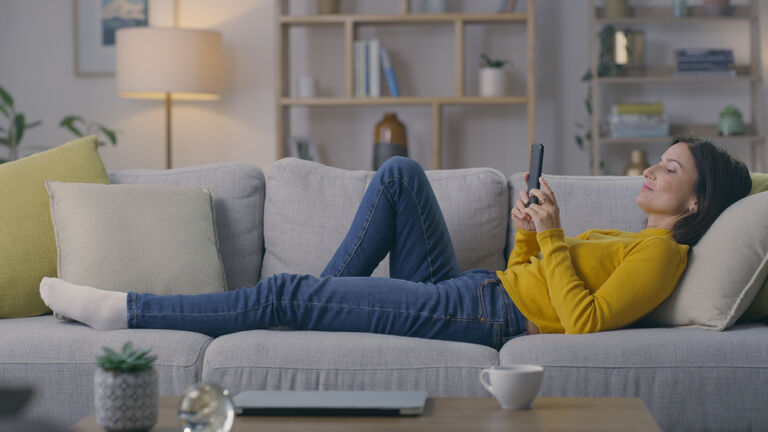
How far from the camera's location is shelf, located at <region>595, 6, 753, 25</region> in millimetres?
3879

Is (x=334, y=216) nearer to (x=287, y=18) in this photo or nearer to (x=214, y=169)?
(x=214, y=169)

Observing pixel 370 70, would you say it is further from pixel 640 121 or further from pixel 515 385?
pixel 515 385

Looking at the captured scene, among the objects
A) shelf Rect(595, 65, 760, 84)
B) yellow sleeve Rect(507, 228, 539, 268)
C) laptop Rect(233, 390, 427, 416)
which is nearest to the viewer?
laptop Rect(233, 390, 427, 416)

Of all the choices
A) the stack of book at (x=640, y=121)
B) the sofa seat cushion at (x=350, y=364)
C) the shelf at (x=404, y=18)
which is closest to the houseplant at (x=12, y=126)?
the shelf at (x=404, y=18)

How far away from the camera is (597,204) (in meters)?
2.28

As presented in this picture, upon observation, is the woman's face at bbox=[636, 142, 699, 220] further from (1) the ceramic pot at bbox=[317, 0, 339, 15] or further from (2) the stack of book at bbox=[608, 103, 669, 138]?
(1) the ceramic pot at bbox=[317, 0, 339, 15]

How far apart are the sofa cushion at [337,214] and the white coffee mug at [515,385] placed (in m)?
1.08

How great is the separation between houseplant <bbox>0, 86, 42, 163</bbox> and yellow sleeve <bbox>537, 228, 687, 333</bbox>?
2.96 meters

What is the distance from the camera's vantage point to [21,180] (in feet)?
7.32

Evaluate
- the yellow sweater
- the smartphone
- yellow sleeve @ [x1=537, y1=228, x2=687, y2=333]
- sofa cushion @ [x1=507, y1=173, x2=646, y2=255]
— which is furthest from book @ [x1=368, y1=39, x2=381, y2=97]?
yellow sleeve @ [x1=537, y1=228, x2=687, y2=333]

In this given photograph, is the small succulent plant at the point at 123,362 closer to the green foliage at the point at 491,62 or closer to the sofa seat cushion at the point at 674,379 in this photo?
the sofa seat cushion at the point at 674,379

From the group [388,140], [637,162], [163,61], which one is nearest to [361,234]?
[388,140]

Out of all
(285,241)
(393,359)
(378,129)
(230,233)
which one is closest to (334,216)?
(285,241)

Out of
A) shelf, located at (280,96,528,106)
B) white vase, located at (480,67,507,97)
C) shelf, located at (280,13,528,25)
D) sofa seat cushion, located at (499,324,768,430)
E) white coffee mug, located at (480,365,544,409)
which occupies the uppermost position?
shelf, located at (280,13,528,25)
